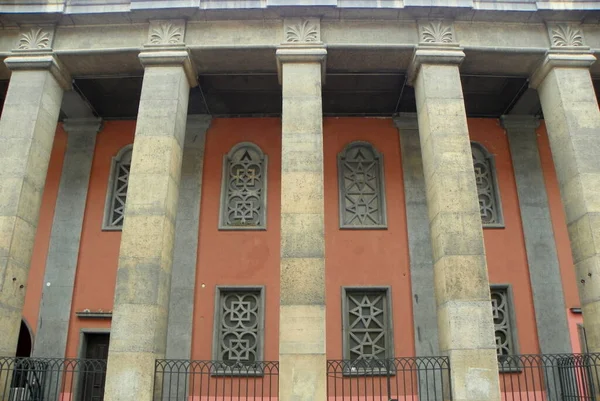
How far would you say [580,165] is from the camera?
36.1 ft

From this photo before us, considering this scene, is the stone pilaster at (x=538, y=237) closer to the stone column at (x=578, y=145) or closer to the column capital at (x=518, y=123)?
the column capital at (x=518, y=123)

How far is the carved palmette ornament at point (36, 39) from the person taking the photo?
12125mm

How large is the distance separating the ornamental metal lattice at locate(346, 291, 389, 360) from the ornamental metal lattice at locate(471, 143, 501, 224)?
145 inches

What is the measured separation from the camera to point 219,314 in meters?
13.5

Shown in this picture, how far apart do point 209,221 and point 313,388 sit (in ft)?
20.6

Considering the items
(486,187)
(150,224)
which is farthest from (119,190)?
(486,187)

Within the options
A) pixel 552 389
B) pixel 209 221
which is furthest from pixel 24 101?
pixel 552 389

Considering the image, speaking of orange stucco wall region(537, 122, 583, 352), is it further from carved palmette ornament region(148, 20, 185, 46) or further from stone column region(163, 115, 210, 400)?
carved palmette ornament region(148, 20, 185, 46)

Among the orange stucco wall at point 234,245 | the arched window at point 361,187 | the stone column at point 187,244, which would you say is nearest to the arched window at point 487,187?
the arched window at point 361,187

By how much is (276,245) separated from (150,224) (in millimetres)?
4384

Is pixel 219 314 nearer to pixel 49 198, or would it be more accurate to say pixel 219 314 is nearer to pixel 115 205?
pixel 115 205

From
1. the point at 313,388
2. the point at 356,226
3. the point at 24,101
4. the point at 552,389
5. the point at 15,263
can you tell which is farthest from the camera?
the point at 356,226

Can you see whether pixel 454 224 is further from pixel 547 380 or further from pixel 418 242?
pixel 547 380

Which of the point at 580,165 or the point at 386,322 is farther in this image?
the point at 386,322
